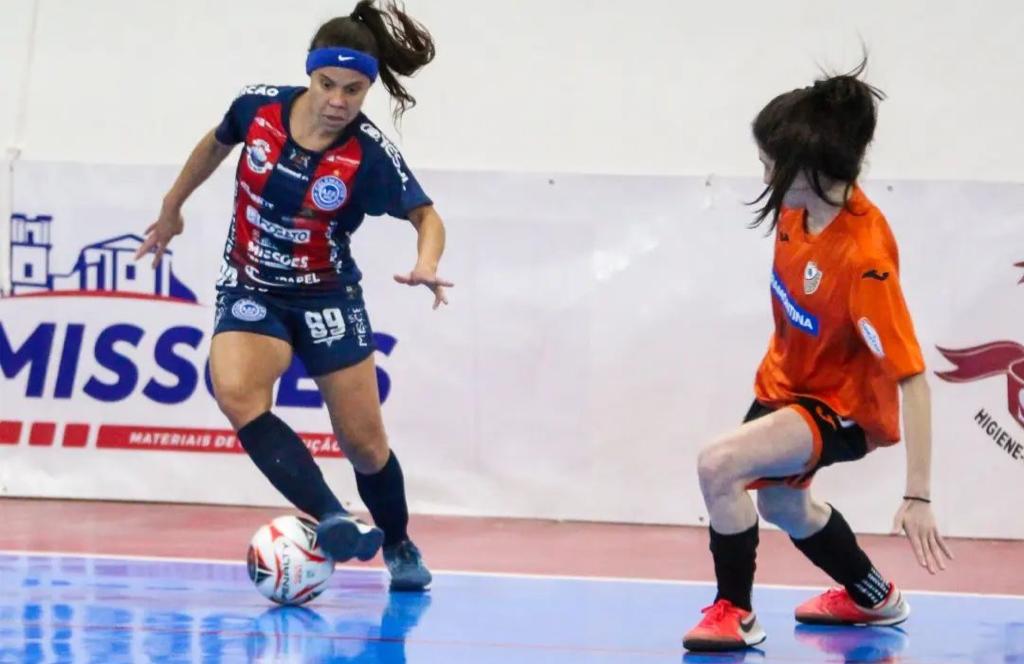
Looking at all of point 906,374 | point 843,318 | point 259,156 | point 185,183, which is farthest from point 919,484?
point 185,183

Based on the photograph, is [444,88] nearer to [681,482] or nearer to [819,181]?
[681,482]

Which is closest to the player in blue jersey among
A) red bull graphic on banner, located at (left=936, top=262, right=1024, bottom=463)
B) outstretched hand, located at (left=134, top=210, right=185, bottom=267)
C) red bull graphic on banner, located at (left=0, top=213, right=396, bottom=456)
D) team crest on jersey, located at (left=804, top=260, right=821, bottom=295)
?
Answer: outstretched hand, located at (left=134, top=210, right=185, bottom=267)

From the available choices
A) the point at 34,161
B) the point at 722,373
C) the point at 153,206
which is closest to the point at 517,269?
the point at 722,373

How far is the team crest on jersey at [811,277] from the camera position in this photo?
14.7 feet

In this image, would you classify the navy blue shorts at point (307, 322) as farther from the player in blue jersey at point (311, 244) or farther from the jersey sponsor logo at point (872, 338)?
the jersey sponsor logo at point (872, 338)

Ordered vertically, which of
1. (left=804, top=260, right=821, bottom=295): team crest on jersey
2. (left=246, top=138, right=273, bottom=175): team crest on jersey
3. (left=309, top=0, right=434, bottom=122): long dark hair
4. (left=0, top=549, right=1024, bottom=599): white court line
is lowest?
(left=0, top=549, right=1024, bottom=599): white court line

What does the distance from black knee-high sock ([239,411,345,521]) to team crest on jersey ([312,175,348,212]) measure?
0.67 meters

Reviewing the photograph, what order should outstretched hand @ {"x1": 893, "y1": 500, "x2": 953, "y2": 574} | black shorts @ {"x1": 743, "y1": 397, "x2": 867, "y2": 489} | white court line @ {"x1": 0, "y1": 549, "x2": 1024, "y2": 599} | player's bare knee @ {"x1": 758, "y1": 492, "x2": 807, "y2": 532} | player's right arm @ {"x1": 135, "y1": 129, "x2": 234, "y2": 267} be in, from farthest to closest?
1. white court line @ {"x1": 0, "y1": 549, "x2": 1024, "y2": 599}
2. player's right arm @ {"x1": 135, "y1": 129, "x2": 234, "y2": 267}
3. player's bare knee @ {"x1": 758, "y1": 492, "x2": 807, "y2": 532}
4. black shorts @ {"x1": 743, "y1": 397, "x2": 867, "y2": 489}
5. outstretched hand @ {"x1": 893, "y1": 500, "x2": 953, "y2": 574}

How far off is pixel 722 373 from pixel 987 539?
1333mm

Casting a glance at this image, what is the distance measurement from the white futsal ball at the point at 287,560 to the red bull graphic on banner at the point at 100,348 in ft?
8.36

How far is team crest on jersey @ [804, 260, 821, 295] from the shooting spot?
4473 mm

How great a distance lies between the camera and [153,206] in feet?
24.7

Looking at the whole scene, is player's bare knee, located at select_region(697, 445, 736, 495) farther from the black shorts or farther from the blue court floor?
the blue court floor

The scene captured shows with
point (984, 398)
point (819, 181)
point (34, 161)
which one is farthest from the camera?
point (34, 161)
